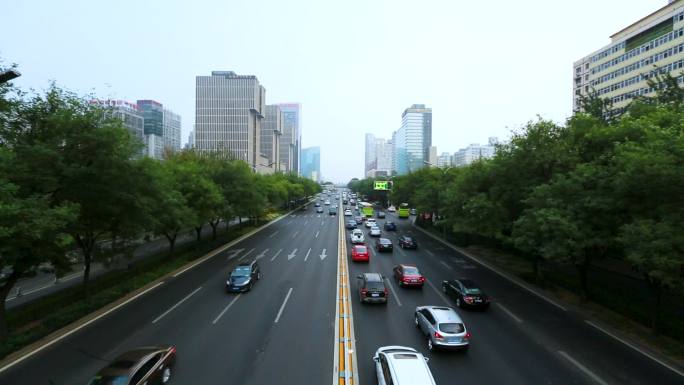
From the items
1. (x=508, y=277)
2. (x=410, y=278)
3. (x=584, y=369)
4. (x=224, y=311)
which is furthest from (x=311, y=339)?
(x=508, y=277)

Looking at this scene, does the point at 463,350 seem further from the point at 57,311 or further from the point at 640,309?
the point at 57,311

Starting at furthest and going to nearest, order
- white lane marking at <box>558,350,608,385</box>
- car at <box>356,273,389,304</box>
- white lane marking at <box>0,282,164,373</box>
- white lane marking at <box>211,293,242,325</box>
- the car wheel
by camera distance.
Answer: car at <box>356,273,389,304</box>
white lane marking at <box>211,293,242,325</box>
white lane marking at <box>0,282,164,373</box>
white lane marking at <box>558,350,608,385</box>
the car wheel

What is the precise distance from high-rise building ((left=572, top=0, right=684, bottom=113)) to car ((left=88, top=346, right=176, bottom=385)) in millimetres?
67369

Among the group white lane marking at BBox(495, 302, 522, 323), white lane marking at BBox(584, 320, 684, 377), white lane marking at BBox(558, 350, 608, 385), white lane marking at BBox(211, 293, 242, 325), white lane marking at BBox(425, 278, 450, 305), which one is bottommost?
white lane marking at BBox(211, 293, 242, 325)

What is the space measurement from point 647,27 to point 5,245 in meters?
102

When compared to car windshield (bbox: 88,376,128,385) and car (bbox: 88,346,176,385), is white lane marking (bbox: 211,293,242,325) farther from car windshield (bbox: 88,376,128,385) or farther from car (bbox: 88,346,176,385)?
car windshield (bbox: 88,376,128,385)

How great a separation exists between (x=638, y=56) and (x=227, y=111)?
155077 millimetres

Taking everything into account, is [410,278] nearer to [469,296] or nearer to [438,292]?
[438,292]

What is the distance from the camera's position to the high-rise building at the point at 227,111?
176000 mm

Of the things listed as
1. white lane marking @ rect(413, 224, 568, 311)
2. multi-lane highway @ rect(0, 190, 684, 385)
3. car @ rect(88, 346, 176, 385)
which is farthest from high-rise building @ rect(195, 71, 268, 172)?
car @ rect(88, 346, 176, 385)

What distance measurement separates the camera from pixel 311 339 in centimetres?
1547

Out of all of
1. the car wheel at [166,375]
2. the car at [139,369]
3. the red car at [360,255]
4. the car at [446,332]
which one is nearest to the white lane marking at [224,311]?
the car at [139,369]

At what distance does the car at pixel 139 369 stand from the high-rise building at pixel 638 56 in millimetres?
67369

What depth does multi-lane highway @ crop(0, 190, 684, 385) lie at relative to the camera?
41.4 feet
